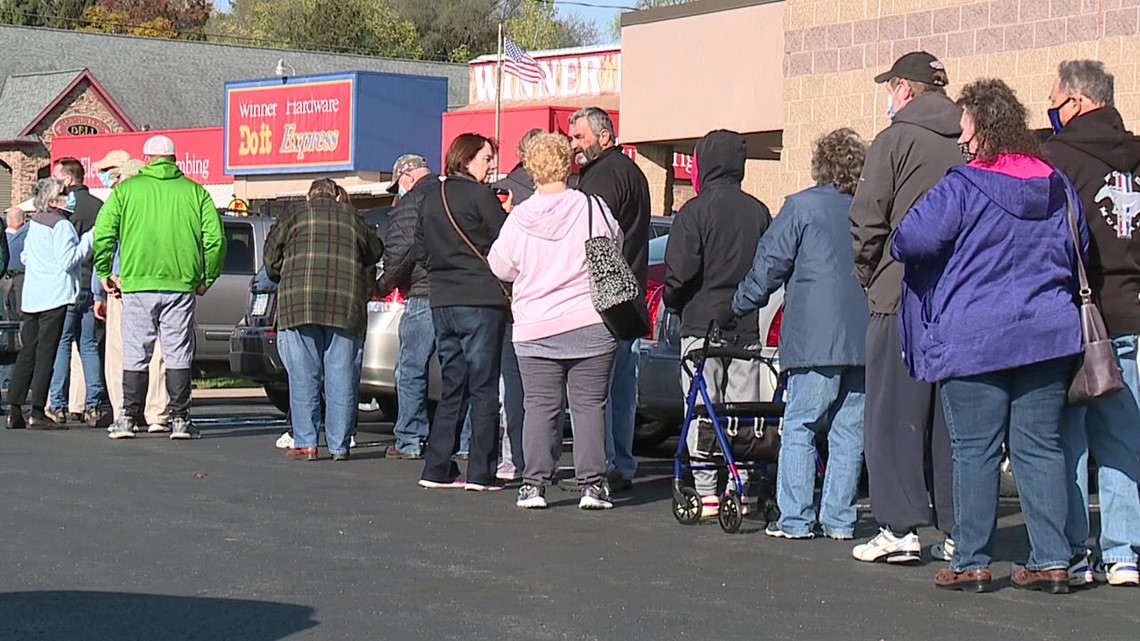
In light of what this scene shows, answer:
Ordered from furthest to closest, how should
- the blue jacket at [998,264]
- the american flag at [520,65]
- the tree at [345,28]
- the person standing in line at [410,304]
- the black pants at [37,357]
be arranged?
the tree at [345,28], the american flag at [520,65], the black pants at [37,357], the person standing in line at [410,304], the blue jacket at [998,264]

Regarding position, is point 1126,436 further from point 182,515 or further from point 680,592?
point 182,515

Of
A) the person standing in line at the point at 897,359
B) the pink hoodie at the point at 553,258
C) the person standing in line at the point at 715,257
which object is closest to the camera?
the person standing in line at the point at 897,359

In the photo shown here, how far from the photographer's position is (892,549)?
816 centimetres

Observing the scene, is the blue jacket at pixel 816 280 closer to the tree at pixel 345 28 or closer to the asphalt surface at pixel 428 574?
the asphalt surface at pixel 428 574

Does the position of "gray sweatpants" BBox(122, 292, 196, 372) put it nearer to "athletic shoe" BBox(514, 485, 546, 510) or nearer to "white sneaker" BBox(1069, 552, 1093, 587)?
"athletic shoe" BBox(514, 485, 546, 510)

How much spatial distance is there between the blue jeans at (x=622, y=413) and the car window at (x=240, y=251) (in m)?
8.99

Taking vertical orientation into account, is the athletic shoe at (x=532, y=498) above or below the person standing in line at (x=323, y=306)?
below

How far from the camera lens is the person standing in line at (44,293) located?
13914 millimetres

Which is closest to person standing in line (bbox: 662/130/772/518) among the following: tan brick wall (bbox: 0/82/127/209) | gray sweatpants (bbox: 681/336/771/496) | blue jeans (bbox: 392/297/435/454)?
gray sweatpants (bbox: 681/336/771/496)

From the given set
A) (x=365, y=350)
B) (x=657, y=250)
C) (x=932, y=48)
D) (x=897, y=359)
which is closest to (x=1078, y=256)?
(x=897, y=359)

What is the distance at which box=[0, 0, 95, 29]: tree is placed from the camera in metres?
81.3

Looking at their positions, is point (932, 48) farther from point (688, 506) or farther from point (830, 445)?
point (830, 445)

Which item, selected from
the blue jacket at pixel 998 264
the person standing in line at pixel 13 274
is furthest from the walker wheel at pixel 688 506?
the person standing in line at pixel 13 274

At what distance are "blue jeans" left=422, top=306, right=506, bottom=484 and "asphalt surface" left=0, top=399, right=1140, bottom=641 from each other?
0.23 m
